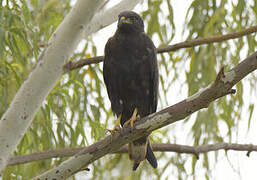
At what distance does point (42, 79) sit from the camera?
2490mm

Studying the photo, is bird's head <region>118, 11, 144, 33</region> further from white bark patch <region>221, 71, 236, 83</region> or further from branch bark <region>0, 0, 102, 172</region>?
white bark patch <region>221, 71, 236, 83</region>

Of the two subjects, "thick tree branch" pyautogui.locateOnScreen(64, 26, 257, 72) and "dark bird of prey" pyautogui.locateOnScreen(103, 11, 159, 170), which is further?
"dark bird of prey" pyautogui.locateOnScreen(103, 11, 159, 170)

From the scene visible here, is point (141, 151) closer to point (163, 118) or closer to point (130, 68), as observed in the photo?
point (130, 68)

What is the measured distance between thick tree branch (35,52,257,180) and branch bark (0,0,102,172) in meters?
0.32

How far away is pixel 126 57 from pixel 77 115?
2.17 feet

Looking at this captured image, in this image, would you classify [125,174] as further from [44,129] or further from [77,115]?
[44,129]

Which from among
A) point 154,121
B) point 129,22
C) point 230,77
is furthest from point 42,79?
point 230,77

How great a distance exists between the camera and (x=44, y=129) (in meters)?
2.99

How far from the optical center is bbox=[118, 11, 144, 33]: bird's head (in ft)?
10.5

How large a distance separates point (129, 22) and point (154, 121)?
1167 mm

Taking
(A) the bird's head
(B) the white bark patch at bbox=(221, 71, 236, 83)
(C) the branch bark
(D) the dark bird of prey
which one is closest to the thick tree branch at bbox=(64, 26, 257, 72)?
(C) the branch bark

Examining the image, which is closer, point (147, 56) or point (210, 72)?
point (147, 56)

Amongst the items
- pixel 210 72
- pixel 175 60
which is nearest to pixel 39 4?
pixel 175 60

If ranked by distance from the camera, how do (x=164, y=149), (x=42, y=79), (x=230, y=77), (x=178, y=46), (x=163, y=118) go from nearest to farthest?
(x=230, y=77) → (x=163, y=118) → (x=42, y=79) → (x=178, y=46) → (x=164, y=149)
